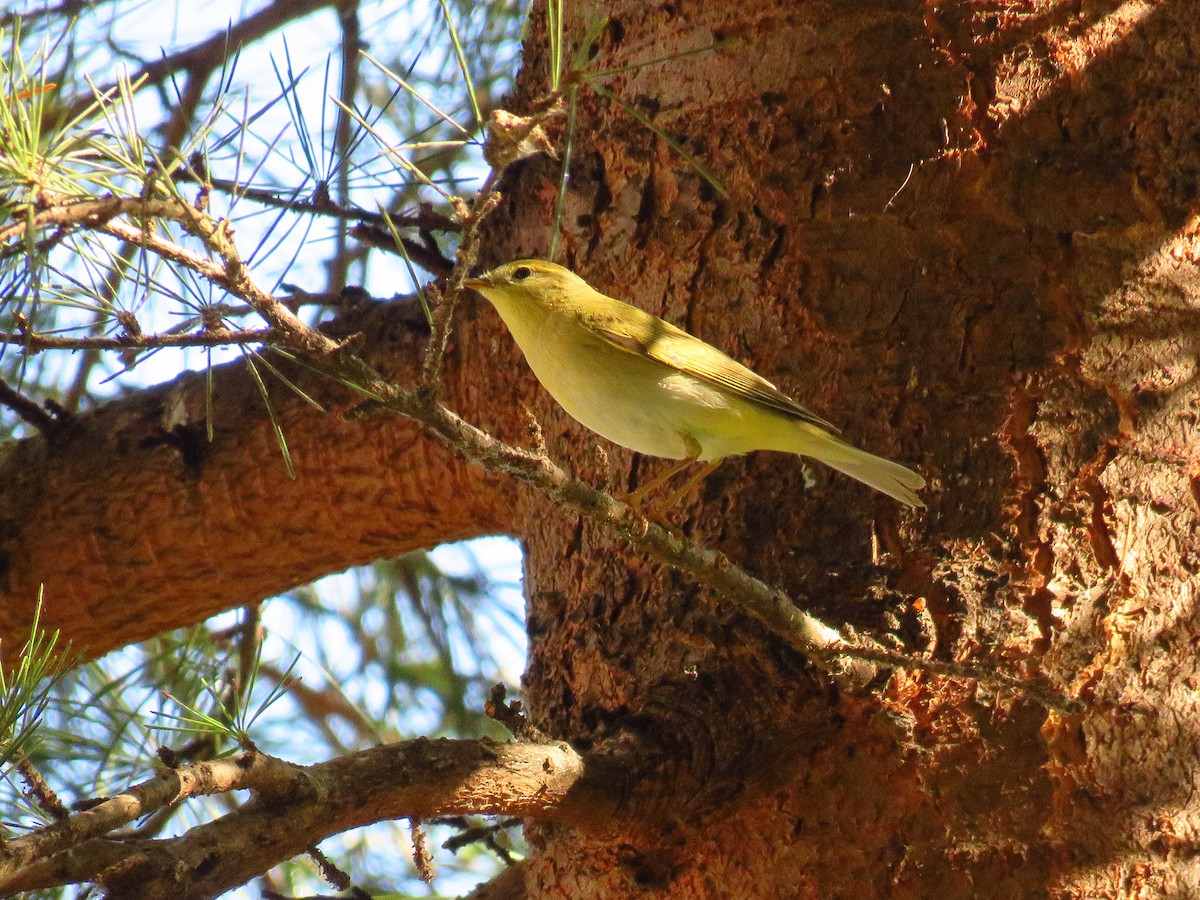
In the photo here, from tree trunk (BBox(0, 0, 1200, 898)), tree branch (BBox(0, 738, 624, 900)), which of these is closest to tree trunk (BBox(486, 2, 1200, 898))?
tree trunk (BBox(0, 0, 1200, 898))

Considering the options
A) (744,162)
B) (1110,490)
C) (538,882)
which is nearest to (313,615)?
(538,882)

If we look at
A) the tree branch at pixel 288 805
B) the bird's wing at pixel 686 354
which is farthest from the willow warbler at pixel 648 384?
the tree branch at pixel 288 805

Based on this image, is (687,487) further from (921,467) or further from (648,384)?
(921,467)

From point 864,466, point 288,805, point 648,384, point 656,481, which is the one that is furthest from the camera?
point 648,384

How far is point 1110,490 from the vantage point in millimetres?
2211

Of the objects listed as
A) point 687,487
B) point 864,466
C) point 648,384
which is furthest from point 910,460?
point 648,384

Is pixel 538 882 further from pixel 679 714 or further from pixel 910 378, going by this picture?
pixel 910 378

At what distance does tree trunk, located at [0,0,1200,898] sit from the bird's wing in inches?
3.2

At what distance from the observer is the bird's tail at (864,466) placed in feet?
7.19

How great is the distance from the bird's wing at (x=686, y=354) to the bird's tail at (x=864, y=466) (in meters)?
0.04

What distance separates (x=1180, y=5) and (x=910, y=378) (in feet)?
3.35

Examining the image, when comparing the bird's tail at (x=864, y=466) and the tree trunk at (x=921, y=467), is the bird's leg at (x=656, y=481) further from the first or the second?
the bird's tail at (x=864, y=466)

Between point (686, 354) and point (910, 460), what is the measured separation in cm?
53

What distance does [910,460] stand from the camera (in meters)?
2.31
